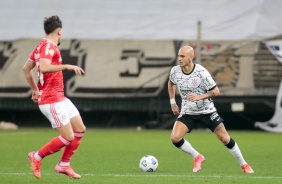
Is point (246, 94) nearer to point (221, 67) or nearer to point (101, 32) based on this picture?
point (221, 67)

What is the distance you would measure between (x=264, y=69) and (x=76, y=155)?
15.4 metres

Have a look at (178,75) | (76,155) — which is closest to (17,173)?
(178,75)

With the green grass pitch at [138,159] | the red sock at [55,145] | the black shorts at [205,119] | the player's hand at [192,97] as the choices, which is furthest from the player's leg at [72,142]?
the black shorts at [205,119]

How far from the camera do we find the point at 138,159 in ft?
61.4

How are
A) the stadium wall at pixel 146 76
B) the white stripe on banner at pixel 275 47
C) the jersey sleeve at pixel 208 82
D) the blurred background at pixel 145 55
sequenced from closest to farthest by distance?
the jersey sleeve at pixel 208 82 → the white stripe on banner at pixel 275 47 → the stadium wall at pixel 146 76 → the blurred background at pixel 145 55

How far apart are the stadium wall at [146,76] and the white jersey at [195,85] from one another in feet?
59.4

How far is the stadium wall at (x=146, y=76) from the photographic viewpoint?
3394 cm

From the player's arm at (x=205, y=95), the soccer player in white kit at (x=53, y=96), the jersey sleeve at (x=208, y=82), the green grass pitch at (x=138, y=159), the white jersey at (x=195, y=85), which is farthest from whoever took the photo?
the white jersey at (x=195, y=85)

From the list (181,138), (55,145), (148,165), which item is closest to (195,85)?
(181,138)

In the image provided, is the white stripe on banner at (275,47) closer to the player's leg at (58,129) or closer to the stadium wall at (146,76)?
the stadium wall at (146,76)

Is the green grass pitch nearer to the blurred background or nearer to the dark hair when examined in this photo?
the dark hair

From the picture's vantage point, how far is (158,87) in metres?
34.9

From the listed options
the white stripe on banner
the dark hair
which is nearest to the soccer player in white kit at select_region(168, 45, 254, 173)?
the dark hair

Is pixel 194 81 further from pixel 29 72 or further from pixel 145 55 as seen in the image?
pixel 145 55
